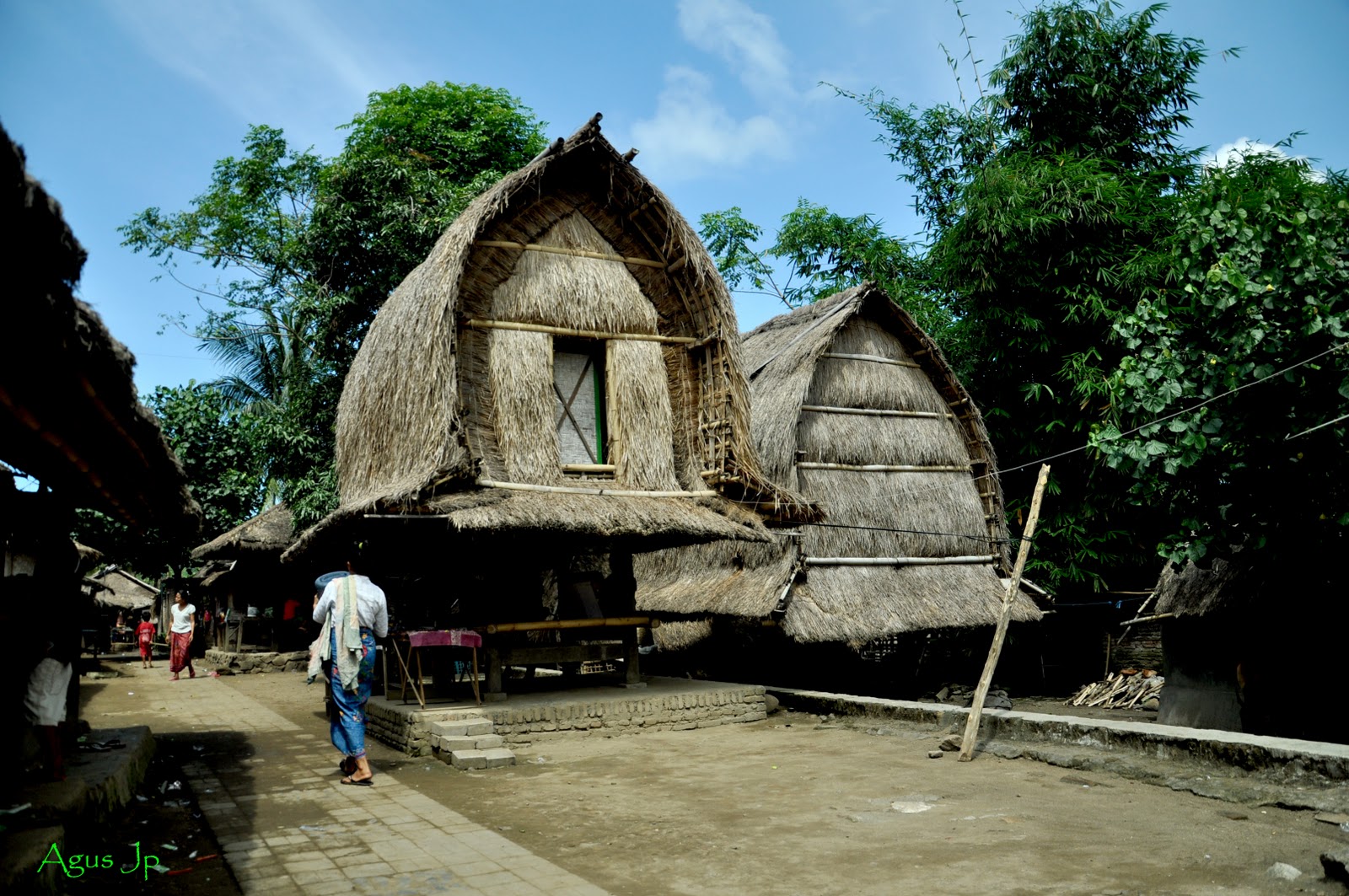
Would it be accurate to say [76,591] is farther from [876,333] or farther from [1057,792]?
[876,333]

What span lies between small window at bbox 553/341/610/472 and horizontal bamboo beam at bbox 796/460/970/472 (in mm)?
4169

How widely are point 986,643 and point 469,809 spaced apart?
41.2 ft

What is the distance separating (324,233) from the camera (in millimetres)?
20344

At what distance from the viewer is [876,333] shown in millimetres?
16234

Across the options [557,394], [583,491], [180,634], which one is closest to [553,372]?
[557,394]

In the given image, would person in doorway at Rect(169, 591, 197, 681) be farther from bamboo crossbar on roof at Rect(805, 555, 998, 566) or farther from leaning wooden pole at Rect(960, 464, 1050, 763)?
leaning wooden pole at Rect(960, 464, 1050, 763)

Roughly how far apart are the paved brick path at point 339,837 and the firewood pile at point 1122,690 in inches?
495

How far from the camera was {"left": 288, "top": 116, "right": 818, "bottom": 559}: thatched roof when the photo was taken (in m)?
9.81

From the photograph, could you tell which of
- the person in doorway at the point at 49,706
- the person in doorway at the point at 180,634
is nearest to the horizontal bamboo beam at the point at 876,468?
the person in doorway at the point at 49,706

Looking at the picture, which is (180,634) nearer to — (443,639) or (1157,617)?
(443,639)

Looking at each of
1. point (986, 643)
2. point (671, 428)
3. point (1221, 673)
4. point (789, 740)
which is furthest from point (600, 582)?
point (1221, 673)

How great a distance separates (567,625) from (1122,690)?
10.9m

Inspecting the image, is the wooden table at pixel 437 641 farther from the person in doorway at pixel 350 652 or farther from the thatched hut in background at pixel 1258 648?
the thatched hut in background at pixel 1258 648

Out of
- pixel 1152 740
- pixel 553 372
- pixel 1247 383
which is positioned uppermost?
pixel 553 372
